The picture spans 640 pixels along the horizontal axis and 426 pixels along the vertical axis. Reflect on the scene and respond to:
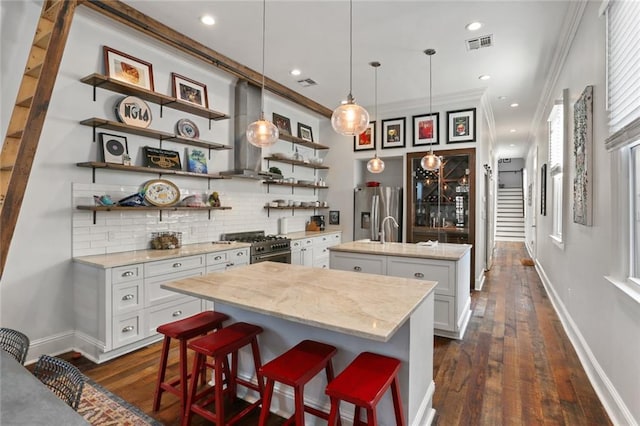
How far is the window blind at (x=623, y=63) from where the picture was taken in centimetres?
185

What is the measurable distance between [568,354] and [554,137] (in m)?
3.19

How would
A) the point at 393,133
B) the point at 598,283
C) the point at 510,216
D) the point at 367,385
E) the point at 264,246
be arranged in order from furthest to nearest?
the point at 510,216
the point at 393,133
the point at 264,246
the point at 598,283
the point at 367,385

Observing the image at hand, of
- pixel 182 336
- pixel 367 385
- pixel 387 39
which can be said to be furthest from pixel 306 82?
pixel 367 385

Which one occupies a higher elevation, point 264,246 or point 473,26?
point 473,26

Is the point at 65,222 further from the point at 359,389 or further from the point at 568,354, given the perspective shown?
the point at 568,354

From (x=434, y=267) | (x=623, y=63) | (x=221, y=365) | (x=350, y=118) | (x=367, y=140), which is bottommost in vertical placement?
(x=221, y=365)

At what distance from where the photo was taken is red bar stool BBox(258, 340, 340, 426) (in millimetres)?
1522

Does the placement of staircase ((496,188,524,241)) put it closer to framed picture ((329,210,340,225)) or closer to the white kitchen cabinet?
framed picture ((329,210,340,225))

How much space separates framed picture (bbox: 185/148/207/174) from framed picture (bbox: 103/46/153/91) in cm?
82

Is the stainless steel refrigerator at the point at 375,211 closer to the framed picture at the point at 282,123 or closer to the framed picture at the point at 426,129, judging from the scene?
the framed picture at the point at 426,129

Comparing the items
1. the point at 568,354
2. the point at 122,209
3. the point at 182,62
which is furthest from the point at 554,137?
the point at 122,209

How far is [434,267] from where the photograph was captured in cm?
334

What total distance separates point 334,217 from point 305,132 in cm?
173

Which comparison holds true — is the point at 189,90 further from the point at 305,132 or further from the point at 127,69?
the point at 305,132
